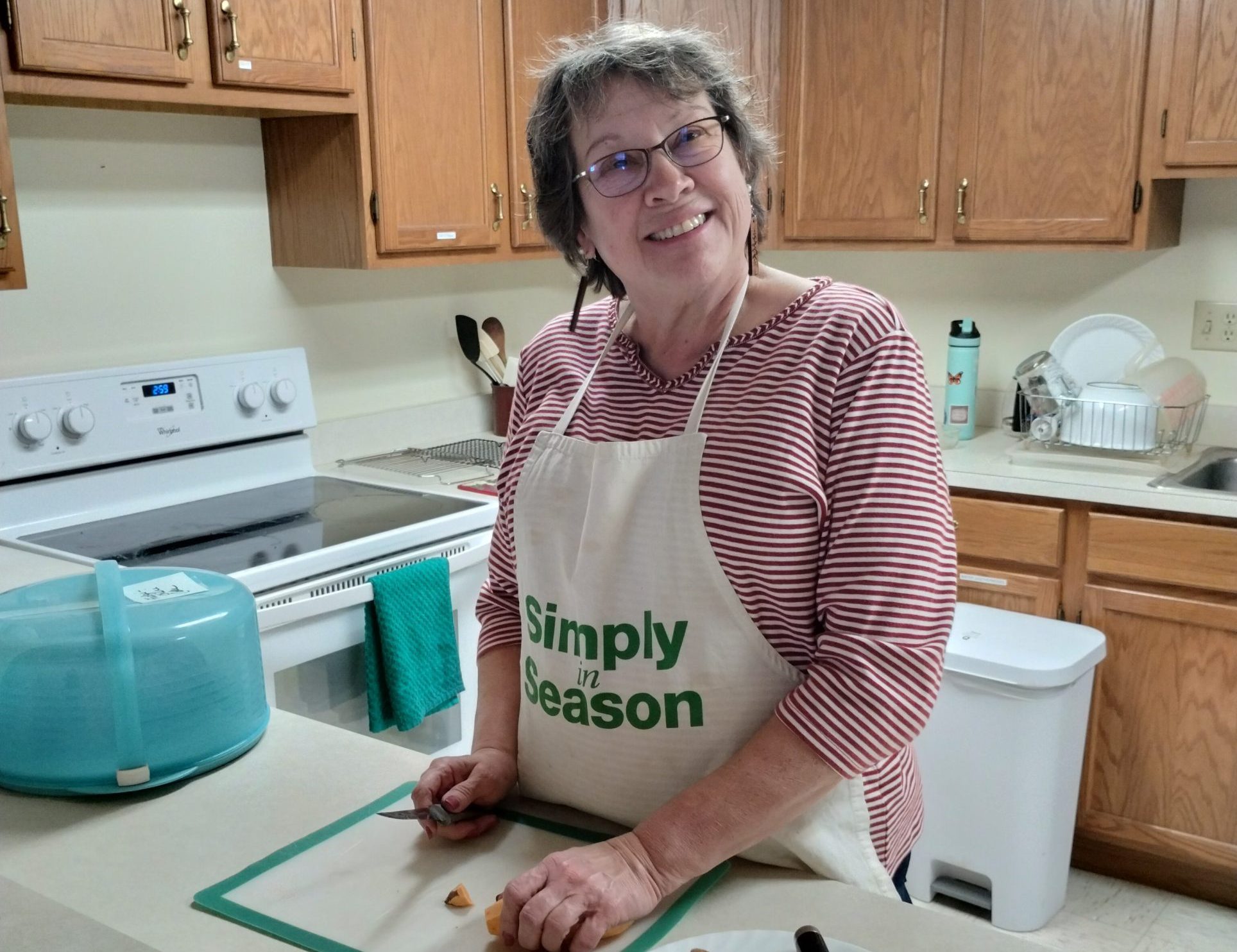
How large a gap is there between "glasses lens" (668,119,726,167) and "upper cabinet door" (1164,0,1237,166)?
172 cm

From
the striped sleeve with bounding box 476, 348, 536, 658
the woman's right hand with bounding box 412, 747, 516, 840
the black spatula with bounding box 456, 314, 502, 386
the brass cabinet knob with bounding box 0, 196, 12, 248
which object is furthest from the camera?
the black spatula with bounding box 456, 314, 502, 386

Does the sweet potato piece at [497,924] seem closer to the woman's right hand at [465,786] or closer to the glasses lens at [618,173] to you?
the woman's right hand at [465,786]

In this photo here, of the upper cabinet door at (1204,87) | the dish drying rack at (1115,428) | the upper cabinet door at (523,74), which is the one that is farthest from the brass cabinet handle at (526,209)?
the upper cabinet door at (1204,87)

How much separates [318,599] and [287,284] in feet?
3.13

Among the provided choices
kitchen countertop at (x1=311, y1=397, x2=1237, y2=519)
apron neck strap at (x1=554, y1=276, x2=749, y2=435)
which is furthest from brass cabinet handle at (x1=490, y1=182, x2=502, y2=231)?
apron neck strap at (x1=554, y1=276, x2=749, y2=435)

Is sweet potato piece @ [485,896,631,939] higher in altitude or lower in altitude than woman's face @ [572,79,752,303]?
lower

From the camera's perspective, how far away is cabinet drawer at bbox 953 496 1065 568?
2.47 metres

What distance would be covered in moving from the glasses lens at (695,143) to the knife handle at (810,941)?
66 cm

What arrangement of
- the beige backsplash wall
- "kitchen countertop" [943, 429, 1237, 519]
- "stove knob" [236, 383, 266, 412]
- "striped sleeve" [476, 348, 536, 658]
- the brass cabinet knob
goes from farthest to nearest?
"stove knob" [236, 383, 266, 412]
"kitchen countertop" [943, 429, 1237, 519]
the beige backsplash wall
the brass cabinet knob
"striped sleeve" [476, 348, 536, 658]

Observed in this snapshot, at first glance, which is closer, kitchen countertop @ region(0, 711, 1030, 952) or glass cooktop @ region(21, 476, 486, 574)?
kitchen countertop @ region(0, 711, 1030, 952)

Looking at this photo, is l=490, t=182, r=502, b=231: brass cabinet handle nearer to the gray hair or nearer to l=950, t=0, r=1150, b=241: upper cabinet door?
l=950, t=0, r=1150, b=241: upper cabinet door

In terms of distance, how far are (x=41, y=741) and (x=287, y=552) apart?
0.89m

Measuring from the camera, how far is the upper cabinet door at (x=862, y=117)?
2.71 meters

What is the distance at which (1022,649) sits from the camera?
2.33 meters
